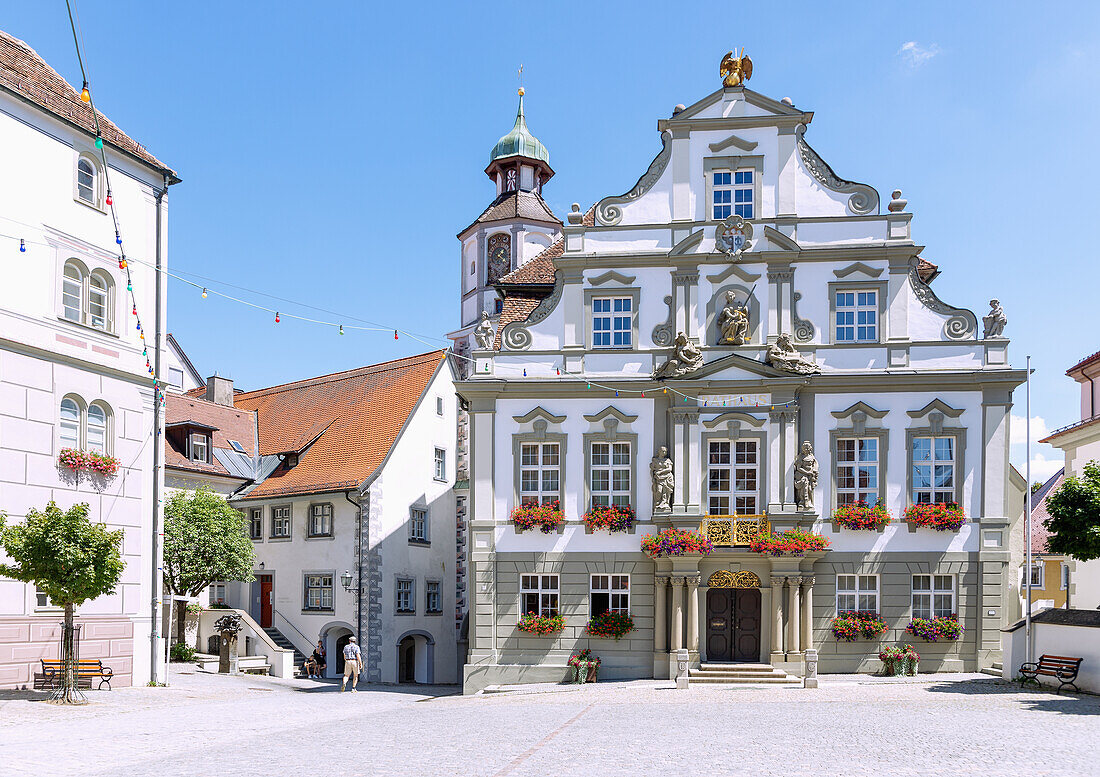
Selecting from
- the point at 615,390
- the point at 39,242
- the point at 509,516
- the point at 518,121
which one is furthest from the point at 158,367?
the point at 518,121

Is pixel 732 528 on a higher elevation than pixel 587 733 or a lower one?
higher

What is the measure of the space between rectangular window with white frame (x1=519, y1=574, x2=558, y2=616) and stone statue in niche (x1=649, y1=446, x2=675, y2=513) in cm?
333

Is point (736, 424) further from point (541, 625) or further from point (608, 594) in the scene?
point (541, 625)

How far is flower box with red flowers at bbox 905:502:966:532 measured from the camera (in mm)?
27312

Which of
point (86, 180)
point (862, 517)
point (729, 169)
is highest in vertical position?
point (729, 169)

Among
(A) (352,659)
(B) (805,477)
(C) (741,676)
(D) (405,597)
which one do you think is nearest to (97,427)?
(A) (352,659)

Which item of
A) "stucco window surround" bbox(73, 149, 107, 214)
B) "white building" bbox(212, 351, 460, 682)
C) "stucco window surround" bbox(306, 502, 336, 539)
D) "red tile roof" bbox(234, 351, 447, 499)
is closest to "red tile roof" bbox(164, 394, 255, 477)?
"red tile roof" bbox(234, 351, 447, 499)

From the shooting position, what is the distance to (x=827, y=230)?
2872 centimetres

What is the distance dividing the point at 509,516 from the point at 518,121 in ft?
117

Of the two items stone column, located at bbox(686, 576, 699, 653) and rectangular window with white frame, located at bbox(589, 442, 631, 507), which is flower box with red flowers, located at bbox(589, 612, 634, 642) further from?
rectangular window with white frame, located at bbox(589, 442, 631, 507)

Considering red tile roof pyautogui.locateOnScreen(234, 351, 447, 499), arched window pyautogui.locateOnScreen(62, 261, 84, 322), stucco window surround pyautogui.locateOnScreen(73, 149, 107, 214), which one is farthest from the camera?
red tile roof pyautogui.locateOnScreen(234, 351, 447, 499)

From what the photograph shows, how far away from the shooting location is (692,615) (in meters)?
27.2

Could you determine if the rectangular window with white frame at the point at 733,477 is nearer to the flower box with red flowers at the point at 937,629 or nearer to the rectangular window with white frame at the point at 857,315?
the rectangular window with white frame at the point at 857,315

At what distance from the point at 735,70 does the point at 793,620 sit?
14.5 m
